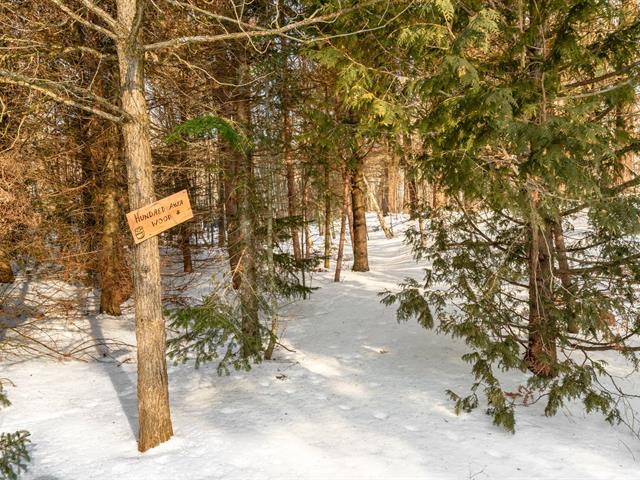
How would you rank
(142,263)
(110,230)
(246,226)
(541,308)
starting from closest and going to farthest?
1. (142,263)
2. (541,308)
3. (246,226)
4. (110,230)

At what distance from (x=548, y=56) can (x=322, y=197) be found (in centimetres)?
759

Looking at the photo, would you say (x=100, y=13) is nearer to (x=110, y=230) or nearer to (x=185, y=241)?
(x=110, y=230)

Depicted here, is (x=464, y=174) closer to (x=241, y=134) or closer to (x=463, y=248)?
(x=463, y=248)

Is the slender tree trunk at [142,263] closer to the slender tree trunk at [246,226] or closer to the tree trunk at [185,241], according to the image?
the slender tree trunk at [246,226]

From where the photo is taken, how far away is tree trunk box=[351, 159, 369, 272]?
38.8 ft

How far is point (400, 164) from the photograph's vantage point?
6.53 m

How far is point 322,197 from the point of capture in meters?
12.0

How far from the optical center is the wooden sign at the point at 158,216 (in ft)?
14.2

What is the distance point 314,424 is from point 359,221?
25.5 ft

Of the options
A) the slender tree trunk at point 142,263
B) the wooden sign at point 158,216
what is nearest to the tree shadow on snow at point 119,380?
the slender tree trunk at point 142,263

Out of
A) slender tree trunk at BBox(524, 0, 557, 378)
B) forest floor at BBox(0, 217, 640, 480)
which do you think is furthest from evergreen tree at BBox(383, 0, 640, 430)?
forest floor at BBox(0, 217, 640, 480)

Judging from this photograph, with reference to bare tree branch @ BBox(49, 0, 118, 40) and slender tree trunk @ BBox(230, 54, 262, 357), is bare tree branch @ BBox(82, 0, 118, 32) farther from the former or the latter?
slender tree trunk @ BBox(230, 54, 262, 357)

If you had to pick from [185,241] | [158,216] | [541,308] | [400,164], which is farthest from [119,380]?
[541,308]

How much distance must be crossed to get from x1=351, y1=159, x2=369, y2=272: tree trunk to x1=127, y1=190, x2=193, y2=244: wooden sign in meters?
7.50
